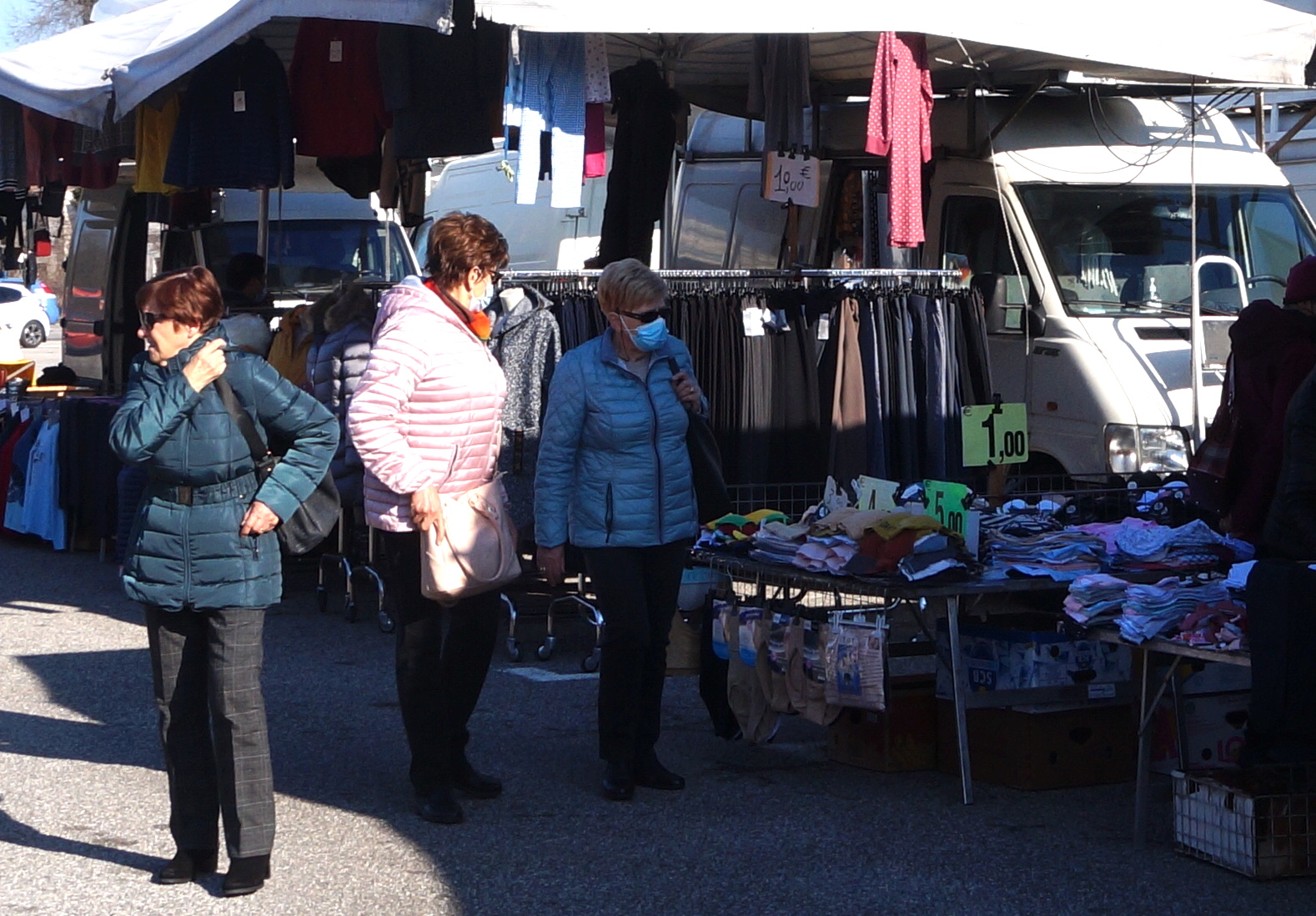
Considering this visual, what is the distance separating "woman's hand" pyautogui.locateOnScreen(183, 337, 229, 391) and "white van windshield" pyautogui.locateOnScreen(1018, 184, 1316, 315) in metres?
6.07

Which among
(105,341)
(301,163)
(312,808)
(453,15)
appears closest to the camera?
(312,808)

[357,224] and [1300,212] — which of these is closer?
[1300,212]

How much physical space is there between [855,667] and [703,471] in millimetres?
880

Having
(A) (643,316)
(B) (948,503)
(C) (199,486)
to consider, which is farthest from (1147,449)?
(C) (199,486)

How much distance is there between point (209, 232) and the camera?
13.5 metres

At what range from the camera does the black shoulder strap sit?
4.86 metres

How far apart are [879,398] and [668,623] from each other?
316cm

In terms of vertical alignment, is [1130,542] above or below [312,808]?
above

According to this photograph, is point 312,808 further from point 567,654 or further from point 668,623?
point 567,654

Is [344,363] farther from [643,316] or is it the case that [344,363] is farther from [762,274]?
[643,316]

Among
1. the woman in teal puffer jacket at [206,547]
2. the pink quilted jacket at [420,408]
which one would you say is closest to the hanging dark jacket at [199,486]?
the woman in teal puffer jacket at [206,547]

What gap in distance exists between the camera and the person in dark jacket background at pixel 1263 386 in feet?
20.4

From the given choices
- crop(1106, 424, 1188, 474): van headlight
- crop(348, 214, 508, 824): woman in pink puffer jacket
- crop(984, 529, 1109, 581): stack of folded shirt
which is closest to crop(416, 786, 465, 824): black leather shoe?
crop(348, 214, 508, 824): woman in pink puffer jacket

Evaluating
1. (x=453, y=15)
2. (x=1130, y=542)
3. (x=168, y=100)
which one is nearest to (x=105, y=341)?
(x=168, y=100)
